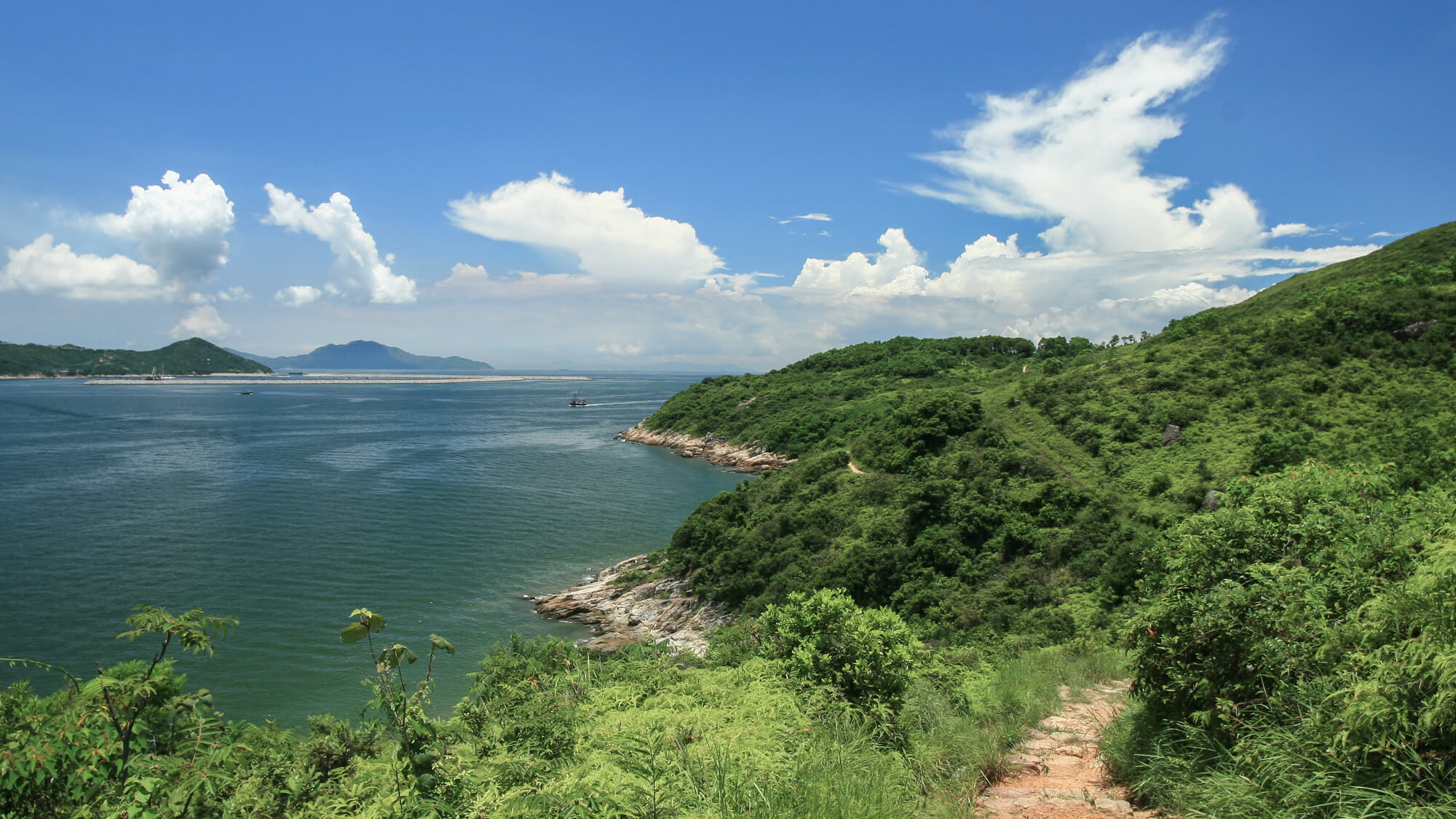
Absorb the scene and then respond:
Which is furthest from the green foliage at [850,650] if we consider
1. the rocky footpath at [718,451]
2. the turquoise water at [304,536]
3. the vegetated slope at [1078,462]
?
the rocky footpath at [718,451]

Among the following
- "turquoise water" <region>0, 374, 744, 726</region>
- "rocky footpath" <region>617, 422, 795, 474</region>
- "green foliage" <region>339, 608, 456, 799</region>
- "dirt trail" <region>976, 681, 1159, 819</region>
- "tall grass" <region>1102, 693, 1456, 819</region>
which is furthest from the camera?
"rocky footpath" <region>617, 422, 795, 474</region>

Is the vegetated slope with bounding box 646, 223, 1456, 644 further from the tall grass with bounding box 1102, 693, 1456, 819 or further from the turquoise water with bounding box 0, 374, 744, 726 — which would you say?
the tall grass with bounding box 1102, 693, 1456, 819

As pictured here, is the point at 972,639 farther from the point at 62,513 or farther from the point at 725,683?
the point at 62,513

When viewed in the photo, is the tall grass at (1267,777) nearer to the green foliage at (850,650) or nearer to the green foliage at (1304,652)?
the green foliage at (1304,652)

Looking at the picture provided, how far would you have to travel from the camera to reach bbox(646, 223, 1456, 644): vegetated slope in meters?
20.3

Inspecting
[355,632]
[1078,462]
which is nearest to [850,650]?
[355,632]

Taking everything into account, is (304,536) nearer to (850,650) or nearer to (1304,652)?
(850,650)

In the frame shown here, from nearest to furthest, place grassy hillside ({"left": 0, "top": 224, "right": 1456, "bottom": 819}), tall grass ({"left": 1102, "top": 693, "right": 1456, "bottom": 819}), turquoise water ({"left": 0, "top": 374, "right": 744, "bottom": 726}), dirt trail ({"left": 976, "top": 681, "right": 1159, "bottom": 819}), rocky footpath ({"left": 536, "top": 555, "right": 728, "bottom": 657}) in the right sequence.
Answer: tall grass ({"left": 1102, "top": 693, "right": 1456, "bottom": 819}) → grassy hillside ({"left": 0, "top": 224, "right": 1456, "bottom": 819}) → dirt trail ({"left": 976, "top": 681, "right": 1159, "bottom": 819}) → turquoise water ({"left": 0, "top": 374, "right": 744, "bottom": 726}) → rocky footpath ({"left": 536, "top": 555, "right": 728, "bottom": 657})

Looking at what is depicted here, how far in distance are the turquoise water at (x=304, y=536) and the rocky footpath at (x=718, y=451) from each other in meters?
3.49

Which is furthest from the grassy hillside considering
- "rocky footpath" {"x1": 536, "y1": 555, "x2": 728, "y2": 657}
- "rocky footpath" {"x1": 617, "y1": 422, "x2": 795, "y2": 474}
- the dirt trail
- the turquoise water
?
"rocky footpath" {"x1": 617, "y1": 422, "x2": 795, "y2": 474}

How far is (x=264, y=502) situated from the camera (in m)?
41.4

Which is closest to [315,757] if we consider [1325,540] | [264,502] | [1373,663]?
[1373,663]

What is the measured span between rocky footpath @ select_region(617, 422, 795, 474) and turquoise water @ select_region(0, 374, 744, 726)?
3.49 metres

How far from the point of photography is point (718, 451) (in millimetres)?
65750
